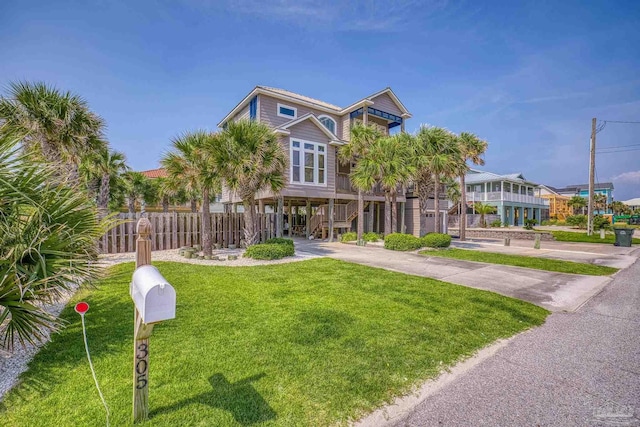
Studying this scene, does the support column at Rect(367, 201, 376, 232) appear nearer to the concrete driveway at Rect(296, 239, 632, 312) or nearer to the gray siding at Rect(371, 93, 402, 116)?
the gray siding at Rect(371, 93, 402, 116)

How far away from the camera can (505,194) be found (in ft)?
114

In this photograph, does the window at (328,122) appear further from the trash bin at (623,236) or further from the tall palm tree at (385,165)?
the trash bin at (623,236)

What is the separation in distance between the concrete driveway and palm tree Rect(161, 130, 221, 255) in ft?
18.8

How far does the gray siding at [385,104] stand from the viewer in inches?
812

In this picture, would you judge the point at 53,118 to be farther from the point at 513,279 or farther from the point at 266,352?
the point at 513,279

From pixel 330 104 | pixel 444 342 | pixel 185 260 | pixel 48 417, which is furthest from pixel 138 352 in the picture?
pixel 330 104

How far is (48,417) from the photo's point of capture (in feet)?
7.76

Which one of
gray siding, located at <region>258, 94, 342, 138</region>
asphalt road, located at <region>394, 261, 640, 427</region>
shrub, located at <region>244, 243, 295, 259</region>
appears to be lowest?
asphalt road, located at <region>394, 261, 640, 427</region>

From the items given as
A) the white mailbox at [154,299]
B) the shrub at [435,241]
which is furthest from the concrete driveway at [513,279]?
the white mailbox at [154,299]

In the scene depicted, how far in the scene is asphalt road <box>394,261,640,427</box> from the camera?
2.55 m

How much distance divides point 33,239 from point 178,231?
36.4 ft

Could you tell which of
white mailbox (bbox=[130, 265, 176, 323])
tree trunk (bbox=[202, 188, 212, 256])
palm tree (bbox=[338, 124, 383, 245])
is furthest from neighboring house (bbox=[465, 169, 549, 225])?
white mailbox (bbox=[130, 265, 176, 323])

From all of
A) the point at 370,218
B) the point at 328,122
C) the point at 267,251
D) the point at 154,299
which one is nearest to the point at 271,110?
the point at 328,122

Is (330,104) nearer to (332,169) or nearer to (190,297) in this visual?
(332,169)
